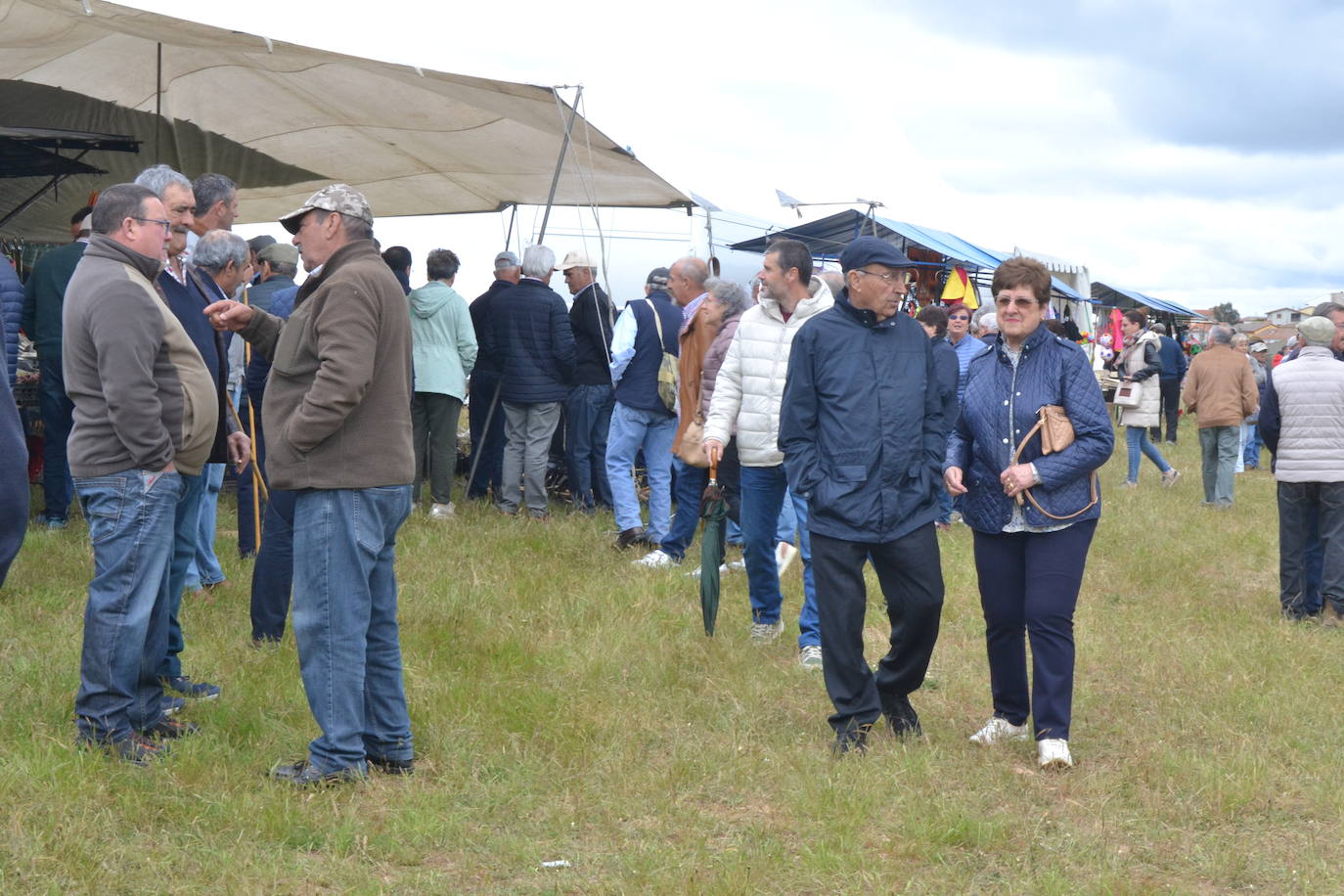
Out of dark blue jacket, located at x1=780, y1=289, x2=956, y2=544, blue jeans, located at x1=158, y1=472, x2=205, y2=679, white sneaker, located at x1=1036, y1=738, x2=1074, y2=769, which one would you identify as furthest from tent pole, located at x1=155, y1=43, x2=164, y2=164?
white sneaker, located at x1=1036, y1=738, x2=1074, y2=769

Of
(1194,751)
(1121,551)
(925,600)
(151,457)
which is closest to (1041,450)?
(925,600)

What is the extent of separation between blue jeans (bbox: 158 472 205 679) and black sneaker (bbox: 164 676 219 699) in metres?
0.03

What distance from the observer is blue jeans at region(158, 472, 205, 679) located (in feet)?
15.9

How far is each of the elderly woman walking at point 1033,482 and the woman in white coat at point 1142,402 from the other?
9.25 m

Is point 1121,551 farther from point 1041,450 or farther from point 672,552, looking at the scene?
point 1041,450

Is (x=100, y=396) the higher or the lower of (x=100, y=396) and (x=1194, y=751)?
the higher

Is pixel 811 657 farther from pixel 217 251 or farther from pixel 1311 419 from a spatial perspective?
pixel 1311 419

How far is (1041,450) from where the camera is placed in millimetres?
4848

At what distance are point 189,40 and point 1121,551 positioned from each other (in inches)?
297

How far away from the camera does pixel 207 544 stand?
703 cm

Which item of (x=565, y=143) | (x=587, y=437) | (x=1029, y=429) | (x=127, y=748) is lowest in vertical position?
(x=127, y=748)

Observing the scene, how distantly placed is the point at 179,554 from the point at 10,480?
144 centimetres

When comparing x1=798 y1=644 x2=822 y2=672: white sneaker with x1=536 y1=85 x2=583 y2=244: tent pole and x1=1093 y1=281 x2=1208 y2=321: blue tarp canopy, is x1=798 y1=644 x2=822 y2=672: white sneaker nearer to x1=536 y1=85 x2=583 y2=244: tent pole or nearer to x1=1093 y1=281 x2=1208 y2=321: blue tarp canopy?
x1=536 y1=85 x2=583 y2=244: tent pole

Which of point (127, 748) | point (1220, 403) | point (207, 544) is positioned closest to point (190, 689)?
point (127, 748)
